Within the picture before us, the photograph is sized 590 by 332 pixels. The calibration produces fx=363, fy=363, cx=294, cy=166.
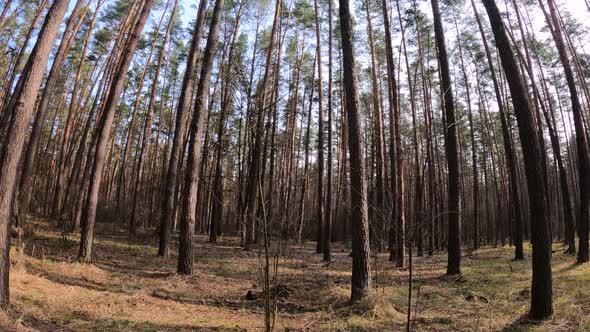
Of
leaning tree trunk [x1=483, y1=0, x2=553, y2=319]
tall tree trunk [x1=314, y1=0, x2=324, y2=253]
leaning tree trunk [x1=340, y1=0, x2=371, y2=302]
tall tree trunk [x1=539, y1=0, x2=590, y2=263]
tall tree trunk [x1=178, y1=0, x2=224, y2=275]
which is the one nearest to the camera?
leaning tree trunk [x1=483, y1=0, x2=553, y2=319]

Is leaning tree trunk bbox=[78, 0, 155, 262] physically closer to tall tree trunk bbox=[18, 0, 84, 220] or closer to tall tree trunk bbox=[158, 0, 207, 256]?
tall tree trunk bbox=[158, 0, 207, 256]

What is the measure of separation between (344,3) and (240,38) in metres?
11.9

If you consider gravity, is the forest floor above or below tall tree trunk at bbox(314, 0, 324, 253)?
below

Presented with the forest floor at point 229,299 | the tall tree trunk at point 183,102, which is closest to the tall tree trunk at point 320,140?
the forest floor at point 229,299

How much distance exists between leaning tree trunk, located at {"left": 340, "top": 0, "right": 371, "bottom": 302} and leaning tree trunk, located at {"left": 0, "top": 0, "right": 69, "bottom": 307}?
4561mm

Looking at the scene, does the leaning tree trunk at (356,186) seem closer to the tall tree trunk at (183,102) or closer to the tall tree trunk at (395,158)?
the tall tree trunk at (395,158)

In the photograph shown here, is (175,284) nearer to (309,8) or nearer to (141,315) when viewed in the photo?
(141,315)

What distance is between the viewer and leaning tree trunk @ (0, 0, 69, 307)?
14.2 feet

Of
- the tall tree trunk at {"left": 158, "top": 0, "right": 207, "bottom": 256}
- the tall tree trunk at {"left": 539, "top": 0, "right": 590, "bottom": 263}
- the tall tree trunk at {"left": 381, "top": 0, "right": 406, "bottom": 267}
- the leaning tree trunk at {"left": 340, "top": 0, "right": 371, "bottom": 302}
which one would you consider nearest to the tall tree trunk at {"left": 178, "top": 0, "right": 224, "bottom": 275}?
the tall tree trunk at {"left": 158, "top": 0, "right": 207, "bottom": 256}

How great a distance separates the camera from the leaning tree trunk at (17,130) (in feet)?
14.2

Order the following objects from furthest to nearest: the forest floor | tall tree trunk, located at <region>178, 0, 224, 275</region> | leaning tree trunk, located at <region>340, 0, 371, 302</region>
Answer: tall tree trunk, located at <region>178, 0, 224, 275</region>, leaning tree trunk, located at <region>340, 0, 371, 302</region>, the forest floor

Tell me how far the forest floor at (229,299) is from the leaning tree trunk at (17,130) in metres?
0.70

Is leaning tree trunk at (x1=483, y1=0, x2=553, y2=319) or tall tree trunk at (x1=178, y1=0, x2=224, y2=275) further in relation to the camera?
tall tree trunk at (x1=178, y1=0, x2=224, y2=275)

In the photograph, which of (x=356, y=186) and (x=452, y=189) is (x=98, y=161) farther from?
(x=452, y=189)
